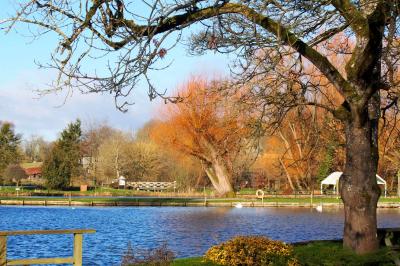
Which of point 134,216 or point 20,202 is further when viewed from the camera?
point 20,202

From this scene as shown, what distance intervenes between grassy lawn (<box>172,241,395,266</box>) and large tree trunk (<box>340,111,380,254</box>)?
39 centimetres

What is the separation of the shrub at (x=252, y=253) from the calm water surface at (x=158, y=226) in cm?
650

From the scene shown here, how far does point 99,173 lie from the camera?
84.9m

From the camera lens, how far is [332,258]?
11711 mm

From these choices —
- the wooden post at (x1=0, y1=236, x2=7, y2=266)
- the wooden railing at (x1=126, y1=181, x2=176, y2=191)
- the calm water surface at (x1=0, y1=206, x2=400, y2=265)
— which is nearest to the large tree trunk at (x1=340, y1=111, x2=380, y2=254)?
the calm water surface at (x1=0, y1=206, x2=400, y2=265)

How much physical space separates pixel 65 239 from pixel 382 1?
20.0 meters

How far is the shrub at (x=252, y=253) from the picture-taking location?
37.0 ft

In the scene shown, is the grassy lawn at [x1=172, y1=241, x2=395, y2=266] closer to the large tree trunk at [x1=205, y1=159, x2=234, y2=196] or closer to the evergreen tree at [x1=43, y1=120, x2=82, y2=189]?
the large tree trunk at [x1=205, y1=159, x2=234, y2=196]

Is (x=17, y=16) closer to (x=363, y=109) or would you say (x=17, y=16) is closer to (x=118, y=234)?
(x=363, y=109)

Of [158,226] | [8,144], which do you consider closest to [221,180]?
[158,226]

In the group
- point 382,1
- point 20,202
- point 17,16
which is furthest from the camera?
point 20,202

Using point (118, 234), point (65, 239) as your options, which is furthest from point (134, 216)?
point (65, 239)

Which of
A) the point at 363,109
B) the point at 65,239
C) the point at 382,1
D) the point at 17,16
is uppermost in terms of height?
the point at 382,1

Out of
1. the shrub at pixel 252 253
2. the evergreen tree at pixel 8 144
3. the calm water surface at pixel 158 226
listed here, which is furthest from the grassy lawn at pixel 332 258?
the evergreen tree at pixel 8 144
